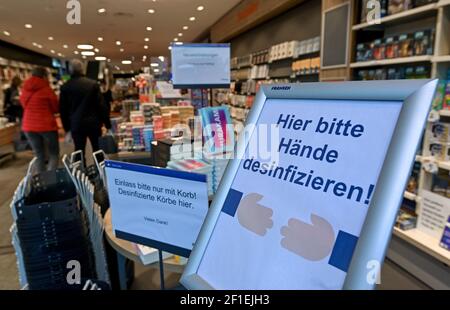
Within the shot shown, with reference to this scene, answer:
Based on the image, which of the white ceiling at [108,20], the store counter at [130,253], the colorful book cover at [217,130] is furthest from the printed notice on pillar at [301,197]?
the white ceiling at [108,20]

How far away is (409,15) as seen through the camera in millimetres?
2648

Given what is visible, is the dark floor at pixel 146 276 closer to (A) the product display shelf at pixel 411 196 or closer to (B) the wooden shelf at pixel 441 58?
(A) the product display shelf at pixel 411 196

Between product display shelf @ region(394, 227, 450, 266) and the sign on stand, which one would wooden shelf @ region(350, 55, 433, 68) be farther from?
the sign on stand

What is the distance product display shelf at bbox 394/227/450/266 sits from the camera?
2342 mm

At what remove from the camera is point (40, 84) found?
4457 mm

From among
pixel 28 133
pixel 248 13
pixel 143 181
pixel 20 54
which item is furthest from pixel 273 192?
pixel 20 54

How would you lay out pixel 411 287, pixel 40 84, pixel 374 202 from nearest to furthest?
pixel 374 202 < pixel 411 287 < pixel 40 84

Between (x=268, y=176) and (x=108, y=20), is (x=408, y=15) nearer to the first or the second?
(x=268, y=176)

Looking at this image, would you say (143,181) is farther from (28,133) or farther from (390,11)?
(28,133)

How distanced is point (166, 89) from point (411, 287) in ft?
13.2

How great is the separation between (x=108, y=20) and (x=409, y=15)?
8.08 m

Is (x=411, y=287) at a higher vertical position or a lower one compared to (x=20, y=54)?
lower

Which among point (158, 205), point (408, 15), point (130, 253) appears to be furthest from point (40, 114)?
point (408, 15)

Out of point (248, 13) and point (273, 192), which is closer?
point (273, 192)
